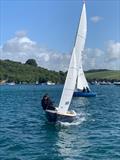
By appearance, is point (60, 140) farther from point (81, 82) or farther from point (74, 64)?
point (81, 82)

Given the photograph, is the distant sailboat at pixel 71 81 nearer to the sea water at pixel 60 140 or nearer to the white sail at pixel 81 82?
the sea water at pixel 60 140

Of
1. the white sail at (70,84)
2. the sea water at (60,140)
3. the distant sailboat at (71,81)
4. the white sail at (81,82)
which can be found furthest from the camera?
the white sail at (81,82)

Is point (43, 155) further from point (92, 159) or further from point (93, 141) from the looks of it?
point (93, 141)

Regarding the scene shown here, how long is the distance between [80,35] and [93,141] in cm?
1294

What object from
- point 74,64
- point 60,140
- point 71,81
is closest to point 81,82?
point 71,81

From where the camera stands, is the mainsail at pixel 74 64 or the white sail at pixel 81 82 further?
the white sail at pixel 81 82

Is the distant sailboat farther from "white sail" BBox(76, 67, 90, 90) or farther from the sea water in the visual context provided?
"white sail" BBox(76, 67, 90, 90)

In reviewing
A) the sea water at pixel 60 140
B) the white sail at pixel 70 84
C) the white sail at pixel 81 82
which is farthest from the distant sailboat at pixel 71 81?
the white sail at pixel 81 82

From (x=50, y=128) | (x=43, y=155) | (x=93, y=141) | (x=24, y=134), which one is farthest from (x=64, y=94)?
(x=43, y=155)

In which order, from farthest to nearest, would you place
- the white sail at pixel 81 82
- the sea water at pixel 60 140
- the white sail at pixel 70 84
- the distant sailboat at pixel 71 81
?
1. the white sail at pixel 81 82
2. the white sail at pixel 70 84
3. the distant sailboat at pixel 71 81
4. the sea water at pixel 60 140

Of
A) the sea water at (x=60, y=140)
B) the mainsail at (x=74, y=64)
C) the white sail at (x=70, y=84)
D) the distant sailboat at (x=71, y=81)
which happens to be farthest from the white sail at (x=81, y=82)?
the white sail at (x=70, y=84)

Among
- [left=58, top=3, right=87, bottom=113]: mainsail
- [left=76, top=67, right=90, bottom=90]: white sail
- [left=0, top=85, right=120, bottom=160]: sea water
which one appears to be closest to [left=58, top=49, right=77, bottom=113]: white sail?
[left=58, top=3, right=87, bottom=113]: mainsail

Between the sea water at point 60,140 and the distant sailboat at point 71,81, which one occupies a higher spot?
the distant sailboat at point 71,81

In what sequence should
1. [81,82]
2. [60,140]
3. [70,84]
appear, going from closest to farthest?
[60,140] → [70,84] → [81,82]
